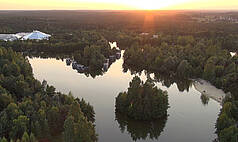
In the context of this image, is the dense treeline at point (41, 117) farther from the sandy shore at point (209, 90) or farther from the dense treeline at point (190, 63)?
the dense treeline at point (190, 63)

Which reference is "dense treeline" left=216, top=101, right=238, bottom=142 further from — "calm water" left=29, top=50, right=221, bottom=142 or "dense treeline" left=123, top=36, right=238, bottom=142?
"dense treeline" left=123, top=36, right=238, bottom=142

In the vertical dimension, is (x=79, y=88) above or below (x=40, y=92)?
below

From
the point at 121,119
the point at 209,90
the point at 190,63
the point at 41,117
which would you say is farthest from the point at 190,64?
the point at 41,117

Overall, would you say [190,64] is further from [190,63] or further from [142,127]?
[142,127]

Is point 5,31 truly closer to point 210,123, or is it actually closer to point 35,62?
point 35,62

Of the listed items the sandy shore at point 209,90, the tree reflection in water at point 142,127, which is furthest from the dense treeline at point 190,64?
the tree reflection in water at point 142,127

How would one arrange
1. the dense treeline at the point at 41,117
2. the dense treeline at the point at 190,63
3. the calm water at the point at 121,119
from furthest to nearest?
1. the dense treeline at the point at 190,63
2. the calm water at the point at 121,119
3. the dense treeline at the point at 41,117

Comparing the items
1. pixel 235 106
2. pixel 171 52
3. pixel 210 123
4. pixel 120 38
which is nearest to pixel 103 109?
pixel 210 123
